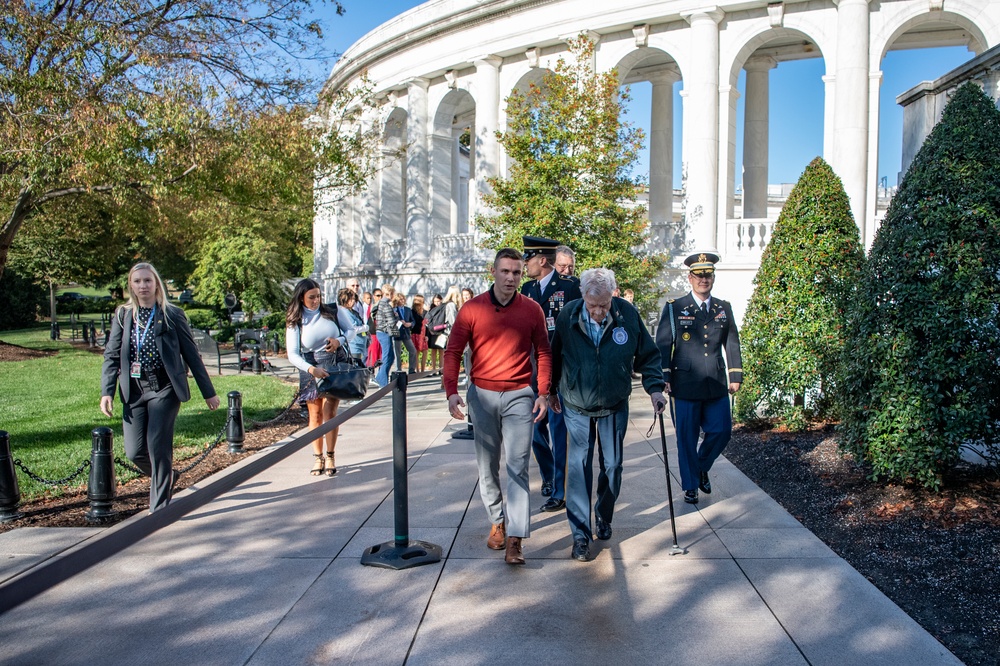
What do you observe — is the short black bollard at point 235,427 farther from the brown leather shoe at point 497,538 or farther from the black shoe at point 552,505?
the brown leather shoe at point 497,538

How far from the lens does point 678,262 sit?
19891 millimetres

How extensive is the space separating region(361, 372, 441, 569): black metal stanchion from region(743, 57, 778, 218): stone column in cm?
1900

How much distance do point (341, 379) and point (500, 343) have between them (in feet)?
8.85

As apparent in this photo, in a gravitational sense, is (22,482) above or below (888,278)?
below

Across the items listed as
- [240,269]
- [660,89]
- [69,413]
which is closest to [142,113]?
[69,413]

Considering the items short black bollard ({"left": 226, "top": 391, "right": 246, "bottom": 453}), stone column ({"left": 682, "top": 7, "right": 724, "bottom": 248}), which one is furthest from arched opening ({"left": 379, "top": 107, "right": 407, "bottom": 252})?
short black bollard ({"left": 226, "top": 391, "right": 246, "bottom": 453})

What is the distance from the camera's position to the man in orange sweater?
5.29 metres

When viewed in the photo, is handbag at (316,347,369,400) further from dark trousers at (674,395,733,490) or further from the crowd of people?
dark trousers at (674,395,733,490)

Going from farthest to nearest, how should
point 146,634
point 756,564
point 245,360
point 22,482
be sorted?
point 245,360
point 22,482
point 756,564
point 146,634

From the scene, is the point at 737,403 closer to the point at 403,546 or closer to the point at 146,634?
the point at 403,546

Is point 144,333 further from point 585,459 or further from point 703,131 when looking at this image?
point 703,131

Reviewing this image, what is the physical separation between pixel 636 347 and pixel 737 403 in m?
4.44

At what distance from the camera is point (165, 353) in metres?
5.97

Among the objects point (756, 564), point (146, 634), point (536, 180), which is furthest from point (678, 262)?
point (146, 634)
